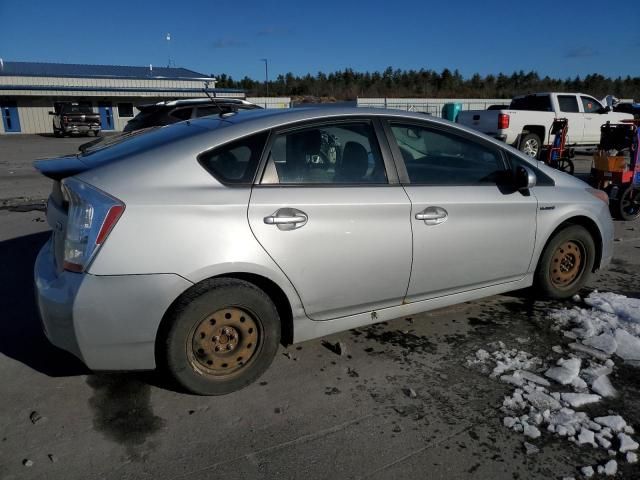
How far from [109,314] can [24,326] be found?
1.73 meters

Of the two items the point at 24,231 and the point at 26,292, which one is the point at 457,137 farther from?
the point at 24,231

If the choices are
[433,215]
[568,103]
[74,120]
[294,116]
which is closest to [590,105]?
[568,103]

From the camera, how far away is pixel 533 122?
14.1 metres

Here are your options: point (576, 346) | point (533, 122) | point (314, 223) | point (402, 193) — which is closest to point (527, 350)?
point (576, 346)

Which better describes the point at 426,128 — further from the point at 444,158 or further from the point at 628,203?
the point at 628,203

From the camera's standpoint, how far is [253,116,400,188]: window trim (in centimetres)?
292

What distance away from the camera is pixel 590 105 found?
1554 centimetres

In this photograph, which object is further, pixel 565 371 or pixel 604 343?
pixel 604 343

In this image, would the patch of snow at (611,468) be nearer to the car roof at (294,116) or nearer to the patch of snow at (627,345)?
the patch of snow at (627,345)

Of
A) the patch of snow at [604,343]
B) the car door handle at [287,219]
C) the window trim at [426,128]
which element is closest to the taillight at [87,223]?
the car door handle at [287,219]

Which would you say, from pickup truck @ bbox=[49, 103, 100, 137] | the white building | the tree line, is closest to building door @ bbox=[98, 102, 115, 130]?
the white building

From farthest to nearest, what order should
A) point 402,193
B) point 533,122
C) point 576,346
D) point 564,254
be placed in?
point 533,122
point 564,254
point 576,346
point 402,193

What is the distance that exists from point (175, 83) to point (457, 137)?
42960mm

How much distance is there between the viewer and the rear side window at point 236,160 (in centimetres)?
282
